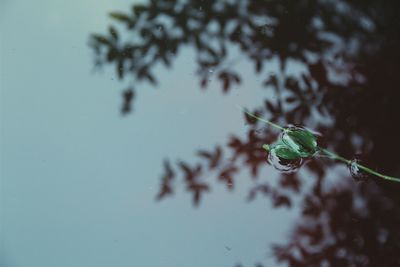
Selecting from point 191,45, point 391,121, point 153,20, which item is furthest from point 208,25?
point 391,121

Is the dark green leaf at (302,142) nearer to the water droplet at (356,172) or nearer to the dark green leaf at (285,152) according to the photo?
the dark green leaf at (285,152)

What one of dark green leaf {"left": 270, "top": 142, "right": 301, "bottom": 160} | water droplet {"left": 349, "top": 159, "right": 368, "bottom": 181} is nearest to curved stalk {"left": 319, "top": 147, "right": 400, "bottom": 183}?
water droplet {"left": 349, "top": 159, "right": 368, "bottom": 181}

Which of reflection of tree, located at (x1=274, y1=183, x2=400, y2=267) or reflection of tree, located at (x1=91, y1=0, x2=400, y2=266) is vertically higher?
reflection of tree, located at (x1=91, y1=0, x2=400, y2=266)

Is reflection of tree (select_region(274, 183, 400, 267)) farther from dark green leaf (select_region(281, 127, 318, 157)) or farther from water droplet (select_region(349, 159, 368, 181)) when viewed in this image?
dark green leaf (select_region(281, 127, 318, 157))

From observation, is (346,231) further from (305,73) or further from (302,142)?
(305,73)

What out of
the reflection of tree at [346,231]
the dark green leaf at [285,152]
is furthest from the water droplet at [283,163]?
the reflection of tree at [346,231]

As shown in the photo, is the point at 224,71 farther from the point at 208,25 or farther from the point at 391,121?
the point at 391,121
